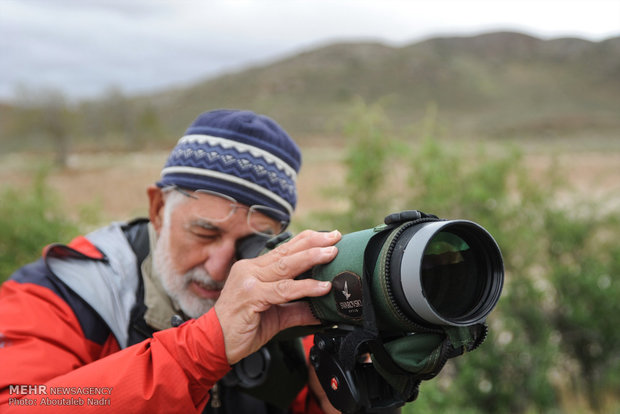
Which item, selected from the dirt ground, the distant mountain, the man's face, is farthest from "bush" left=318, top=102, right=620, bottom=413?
the distant mountain

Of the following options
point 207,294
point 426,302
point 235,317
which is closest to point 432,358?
point 426,302

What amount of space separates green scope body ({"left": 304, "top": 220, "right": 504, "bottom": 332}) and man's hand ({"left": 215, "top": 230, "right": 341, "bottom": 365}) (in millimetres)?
50

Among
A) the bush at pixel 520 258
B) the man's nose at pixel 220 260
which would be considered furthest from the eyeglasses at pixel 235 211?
the bush at pixel 520 258

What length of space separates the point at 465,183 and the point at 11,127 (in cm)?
4054

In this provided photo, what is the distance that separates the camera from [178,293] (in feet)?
6.70

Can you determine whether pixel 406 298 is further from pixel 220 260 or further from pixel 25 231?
pixel 25 231

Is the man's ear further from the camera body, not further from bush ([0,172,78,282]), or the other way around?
bush ([0,172,78,282])

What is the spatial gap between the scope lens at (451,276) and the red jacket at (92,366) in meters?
0.61

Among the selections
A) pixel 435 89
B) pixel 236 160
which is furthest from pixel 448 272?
pixel 435 89

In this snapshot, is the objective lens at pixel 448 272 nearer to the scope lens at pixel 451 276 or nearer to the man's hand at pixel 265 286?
the scope lens at pixel 451 276

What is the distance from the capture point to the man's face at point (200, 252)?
2.03 meters

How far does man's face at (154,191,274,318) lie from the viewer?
203 cm

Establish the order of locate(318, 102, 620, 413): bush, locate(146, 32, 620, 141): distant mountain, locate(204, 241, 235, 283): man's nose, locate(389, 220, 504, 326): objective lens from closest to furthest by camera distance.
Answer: locate(389, 220, 504, 326): objective lens, locate(204, 241, 235, 283): man's nose, locate(318, 102, 620, 413): bush, locate(146, 32, 620, 141): distant mountain

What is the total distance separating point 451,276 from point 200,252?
40.6 inches
